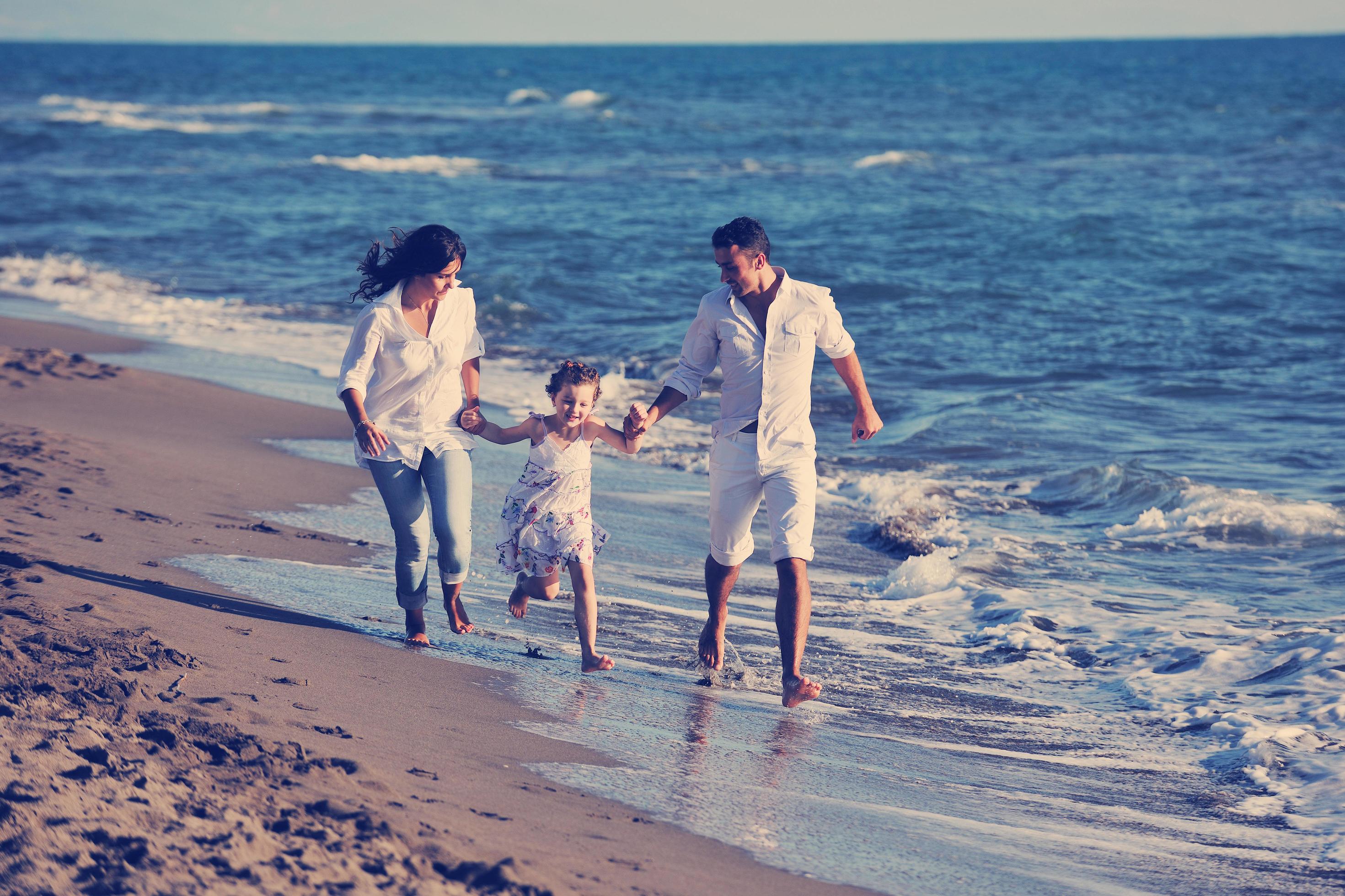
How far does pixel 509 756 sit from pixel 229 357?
860cm

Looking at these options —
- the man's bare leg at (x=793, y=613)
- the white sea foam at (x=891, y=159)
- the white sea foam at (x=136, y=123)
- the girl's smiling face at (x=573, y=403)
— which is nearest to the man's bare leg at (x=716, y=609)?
the man's bare leg at (x=793, y=613)

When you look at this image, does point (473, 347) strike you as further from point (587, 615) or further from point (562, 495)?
point (587, 615)

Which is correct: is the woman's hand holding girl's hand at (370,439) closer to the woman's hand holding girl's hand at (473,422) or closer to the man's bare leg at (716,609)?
the woman's hand holding girl's hand at (473,422)

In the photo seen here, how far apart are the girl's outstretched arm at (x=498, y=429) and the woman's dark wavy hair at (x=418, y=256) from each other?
575mm

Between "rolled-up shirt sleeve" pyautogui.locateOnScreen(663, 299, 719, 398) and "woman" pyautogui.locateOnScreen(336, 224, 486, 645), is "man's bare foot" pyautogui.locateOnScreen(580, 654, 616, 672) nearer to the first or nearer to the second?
"woman" pyautogui.locateOnScreen(336, 224, 486, 645)

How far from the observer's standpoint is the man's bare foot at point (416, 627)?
4.73m

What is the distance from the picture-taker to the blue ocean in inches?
155

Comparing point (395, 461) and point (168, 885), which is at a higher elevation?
point (395, 461)

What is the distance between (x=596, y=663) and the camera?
15.0 feet

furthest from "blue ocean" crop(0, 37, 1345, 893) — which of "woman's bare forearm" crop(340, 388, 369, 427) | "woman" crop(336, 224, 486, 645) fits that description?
"woman's bare forearm" crop(340, 388, 369, 427)

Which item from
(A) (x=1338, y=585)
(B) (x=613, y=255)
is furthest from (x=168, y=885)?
(B) (x=613, y=255)

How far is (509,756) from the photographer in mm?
3715

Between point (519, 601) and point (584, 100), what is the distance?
51.3 meters

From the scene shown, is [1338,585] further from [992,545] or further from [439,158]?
[439,158]
